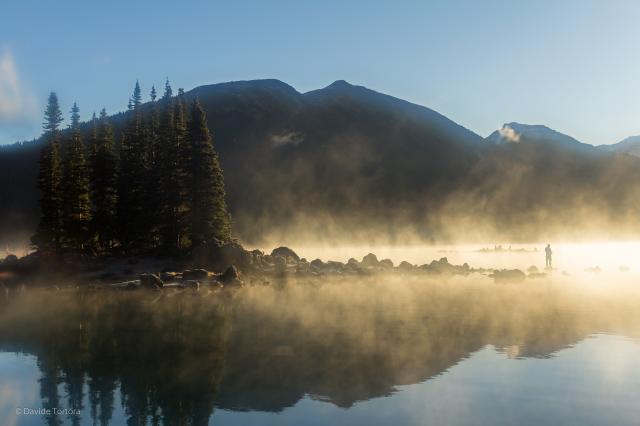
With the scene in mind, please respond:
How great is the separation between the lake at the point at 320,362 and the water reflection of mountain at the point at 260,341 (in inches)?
3.9

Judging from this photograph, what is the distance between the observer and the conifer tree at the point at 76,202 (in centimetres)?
6669

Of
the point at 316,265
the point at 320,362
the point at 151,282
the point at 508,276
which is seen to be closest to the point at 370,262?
the point at 316,265

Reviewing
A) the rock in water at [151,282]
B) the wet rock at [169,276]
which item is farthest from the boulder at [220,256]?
the rock in water at [151,282]

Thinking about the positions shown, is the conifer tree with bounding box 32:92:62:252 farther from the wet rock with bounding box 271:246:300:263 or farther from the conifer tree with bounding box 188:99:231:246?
the wet rock with bounding box 271:246:300:263

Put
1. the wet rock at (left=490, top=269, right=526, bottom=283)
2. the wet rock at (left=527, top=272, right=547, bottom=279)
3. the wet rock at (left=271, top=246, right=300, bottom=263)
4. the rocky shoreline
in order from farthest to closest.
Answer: the wet rock at (left=271, top=246, right=300, bottom=263)
the wet rock at (left=527, top=272, right=547, bottom=279)
the wet rock at (left=490, top=269, right=526, bottom=283)
the rocky shoreline

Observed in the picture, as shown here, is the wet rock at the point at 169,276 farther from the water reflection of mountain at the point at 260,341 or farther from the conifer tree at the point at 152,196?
the conifer tree at the point at 152,196

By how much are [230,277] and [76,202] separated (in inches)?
969

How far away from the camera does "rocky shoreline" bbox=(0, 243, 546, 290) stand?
54719mm

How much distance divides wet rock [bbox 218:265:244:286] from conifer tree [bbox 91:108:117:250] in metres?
20.9

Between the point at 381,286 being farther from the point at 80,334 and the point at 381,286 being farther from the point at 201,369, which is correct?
the point at 201,369

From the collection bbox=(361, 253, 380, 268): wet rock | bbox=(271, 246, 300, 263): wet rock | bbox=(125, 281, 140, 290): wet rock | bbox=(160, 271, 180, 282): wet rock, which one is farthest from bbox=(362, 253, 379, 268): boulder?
bbox=(125, 281, 140, 290): wet rock

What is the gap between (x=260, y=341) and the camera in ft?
87.7

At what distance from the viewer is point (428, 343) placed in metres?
Result: 26.0

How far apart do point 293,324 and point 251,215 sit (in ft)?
509
